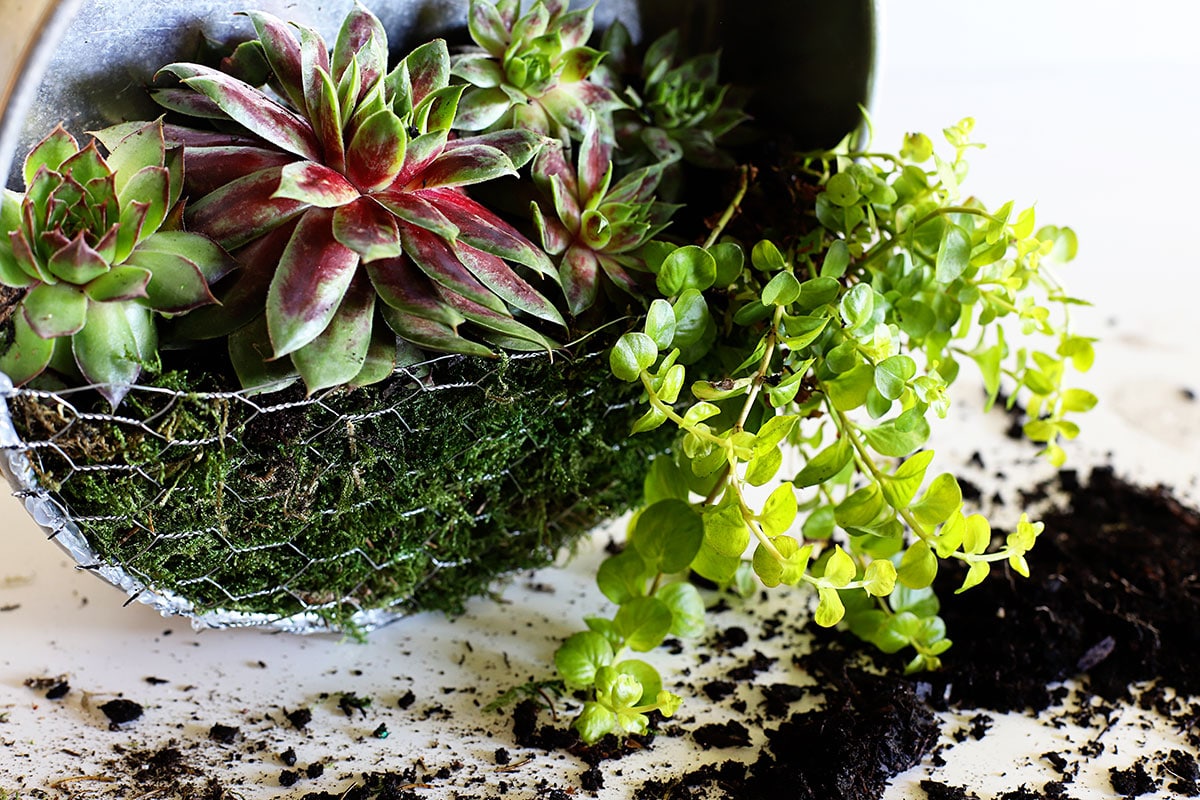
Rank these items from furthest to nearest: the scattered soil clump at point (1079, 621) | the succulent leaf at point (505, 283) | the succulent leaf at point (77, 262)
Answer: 1. the scattered soil clump at point (1079, 621)
2. the succulent leaf at point (505, 283)
3. the succulent leaf at point (77, 262)

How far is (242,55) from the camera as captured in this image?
93 cm

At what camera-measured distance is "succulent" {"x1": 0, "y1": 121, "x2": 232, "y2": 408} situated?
2.44ft

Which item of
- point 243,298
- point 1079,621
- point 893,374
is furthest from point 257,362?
point 1079,621

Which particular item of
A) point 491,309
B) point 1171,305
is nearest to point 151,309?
point 491,309

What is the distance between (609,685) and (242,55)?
1.96ft

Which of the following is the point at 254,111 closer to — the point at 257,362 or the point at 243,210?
the point at 243,210

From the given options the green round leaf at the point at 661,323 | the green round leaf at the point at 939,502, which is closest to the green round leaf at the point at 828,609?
the green round leaf at the point at 939,502

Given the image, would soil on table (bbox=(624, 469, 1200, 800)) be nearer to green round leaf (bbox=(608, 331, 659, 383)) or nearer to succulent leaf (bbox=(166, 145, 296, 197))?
green round leaf (bbox=(608, 331, 659, 383))

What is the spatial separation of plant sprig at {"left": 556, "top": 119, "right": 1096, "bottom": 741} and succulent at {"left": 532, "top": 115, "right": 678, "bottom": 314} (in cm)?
3

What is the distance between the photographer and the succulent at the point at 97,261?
0.74m

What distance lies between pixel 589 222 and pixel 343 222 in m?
0.21

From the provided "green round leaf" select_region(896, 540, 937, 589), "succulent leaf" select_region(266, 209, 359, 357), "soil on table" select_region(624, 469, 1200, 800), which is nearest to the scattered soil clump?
Result: "soil on table" select_region(624, 469, 1200, 800)

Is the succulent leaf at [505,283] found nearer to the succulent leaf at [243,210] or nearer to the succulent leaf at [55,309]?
the succulent leaf at [243,210]

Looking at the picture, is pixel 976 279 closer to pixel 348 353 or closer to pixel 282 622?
pixel 348 353
